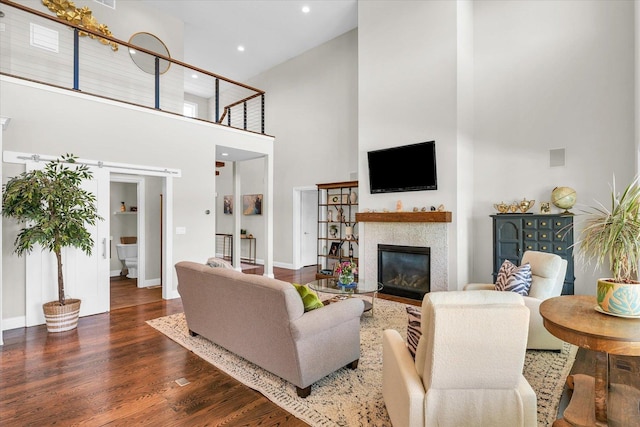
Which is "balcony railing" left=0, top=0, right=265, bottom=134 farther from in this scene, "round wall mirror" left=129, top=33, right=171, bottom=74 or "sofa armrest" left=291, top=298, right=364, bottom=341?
"sofa armrest" left=291, top=298, right=364, bottom=341

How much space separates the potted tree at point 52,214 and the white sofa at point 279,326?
1.95 metres

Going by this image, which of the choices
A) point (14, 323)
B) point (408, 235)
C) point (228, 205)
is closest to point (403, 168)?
point (408, 235)

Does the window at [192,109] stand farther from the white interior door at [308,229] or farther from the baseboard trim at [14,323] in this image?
the baseboard trim at [14,323]

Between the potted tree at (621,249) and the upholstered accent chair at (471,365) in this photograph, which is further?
the potted tree at (621,249)

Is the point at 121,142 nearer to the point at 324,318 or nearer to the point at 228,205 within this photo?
the point at 324,318

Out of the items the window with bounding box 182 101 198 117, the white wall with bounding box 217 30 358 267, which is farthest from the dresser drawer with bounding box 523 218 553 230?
the window with bounding box 182 101 198 117

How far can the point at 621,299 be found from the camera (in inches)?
74.9

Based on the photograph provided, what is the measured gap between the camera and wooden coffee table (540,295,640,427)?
5.44 ft

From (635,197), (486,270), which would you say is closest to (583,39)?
(486,270)

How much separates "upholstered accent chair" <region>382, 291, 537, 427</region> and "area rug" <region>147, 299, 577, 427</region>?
686mm

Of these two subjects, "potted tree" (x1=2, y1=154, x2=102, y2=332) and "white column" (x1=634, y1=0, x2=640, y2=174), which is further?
"white column" (x1=634, y1=0, x2=640, y2=174)

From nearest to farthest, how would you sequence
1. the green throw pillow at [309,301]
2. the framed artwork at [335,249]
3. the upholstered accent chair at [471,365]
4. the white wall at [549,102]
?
1. the upholstered accent chair at [471,365]
2. the green throw pillow at [309,301]
3. the white wall at [549,102]
4. the framed artwork at [335,249]

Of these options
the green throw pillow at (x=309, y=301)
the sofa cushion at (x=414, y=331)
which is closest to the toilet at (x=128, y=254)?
the green throw pillow at (x=309, y=301)

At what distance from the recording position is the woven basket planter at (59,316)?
152 inches
